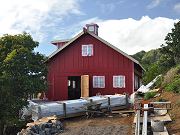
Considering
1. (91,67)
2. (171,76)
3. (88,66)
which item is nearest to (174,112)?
(171,76)

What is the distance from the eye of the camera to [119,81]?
97.0 ft

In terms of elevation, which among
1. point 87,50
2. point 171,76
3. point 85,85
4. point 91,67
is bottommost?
point 85,85

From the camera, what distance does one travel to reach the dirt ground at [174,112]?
50.2 ft

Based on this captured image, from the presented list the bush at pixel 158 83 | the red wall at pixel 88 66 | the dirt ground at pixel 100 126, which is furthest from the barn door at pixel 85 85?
the dirt ground at pixel 100 126

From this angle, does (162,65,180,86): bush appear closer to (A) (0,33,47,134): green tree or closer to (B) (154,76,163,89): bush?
(B) (154,76,163,89): bush

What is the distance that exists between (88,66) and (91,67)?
0.30 meters

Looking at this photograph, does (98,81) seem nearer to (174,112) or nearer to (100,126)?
(100,126)

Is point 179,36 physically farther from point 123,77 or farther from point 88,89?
point 88,89

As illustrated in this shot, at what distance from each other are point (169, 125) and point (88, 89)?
1449cm

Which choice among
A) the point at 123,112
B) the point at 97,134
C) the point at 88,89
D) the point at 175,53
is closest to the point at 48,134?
the point at 97,134

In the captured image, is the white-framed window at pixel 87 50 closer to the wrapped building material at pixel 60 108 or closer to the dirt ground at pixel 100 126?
the wrapped building material at pixel 60 108

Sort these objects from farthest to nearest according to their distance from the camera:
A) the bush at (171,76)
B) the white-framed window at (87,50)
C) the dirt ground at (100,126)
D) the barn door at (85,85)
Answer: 1. the white-framed window at (87,50)
2. the barn door at (85,85)
3. the bush at (171,76)
4. the dirt ground at (100,126)

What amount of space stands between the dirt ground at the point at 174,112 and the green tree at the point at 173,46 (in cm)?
652

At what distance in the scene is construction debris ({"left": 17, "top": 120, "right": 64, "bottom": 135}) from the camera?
57.6 feet
